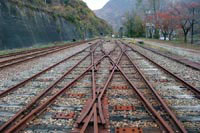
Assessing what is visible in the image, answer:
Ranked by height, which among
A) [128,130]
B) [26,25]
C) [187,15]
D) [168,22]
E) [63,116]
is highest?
[187,15]

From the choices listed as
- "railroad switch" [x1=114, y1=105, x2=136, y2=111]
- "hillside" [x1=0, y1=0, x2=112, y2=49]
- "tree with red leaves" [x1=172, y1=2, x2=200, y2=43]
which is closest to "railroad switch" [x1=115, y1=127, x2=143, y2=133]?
"railroad switch" [x1=114, y1=105, x2=136, y2=111]

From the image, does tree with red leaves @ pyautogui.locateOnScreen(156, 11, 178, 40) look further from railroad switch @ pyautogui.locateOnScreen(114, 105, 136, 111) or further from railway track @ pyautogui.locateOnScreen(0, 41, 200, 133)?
railroad switch @ pyautogui.locateOnScreen(114, 105, 136, 111)

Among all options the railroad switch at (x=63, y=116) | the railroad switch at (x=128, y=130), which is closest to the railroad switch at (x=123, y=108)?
the railroad switch at (x=128, y=130)

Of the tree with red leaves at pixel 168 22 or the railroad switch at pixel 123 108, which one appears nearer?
the railroad switch at pixel 123 108

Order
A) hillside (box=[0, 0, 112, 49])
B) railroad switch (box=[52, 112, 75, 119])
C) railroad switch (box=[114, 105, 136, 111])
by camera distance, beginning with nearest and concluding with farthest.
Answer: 1. railroad switch (box=[52, 112, 75, 119])
2. railroad switch (box=[114, 105, 136, 111])
3. hillside (box=[0, 0, 112, 49])

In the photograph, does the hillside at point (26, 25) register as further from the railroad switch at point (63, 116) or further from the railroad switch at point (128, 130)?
the railroad switch at point (128, 130)

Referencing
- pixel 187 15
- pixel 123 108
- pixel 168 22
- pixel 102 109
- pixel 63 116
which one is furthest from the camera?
pixel 168 22

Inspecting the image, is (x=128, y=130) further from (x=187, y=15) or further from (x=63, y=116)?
(x=187, y=15)

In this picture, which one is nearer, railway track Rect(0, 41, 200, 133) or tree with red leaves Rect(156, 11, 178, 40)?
railway track Rect(0, 41, 200, 133)

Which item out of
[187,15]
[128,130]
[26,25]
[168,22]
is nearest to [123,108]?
[128,130]

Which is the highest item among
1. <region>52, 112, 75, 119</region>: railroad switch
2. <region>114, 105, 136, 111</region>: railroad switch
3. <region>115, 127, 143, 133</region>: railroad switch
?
<region>52, 112, 75, 119</region>: railroad switch

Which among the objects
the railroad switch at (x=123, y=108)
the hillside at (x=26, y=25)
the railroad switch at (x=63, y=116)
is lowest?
the railroad switch at (x=123, y=108)

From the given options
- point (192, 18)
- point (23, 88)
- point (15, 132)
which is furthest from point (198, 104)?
point (192, 18)

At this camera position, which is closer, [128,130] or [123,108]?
[128,130]
